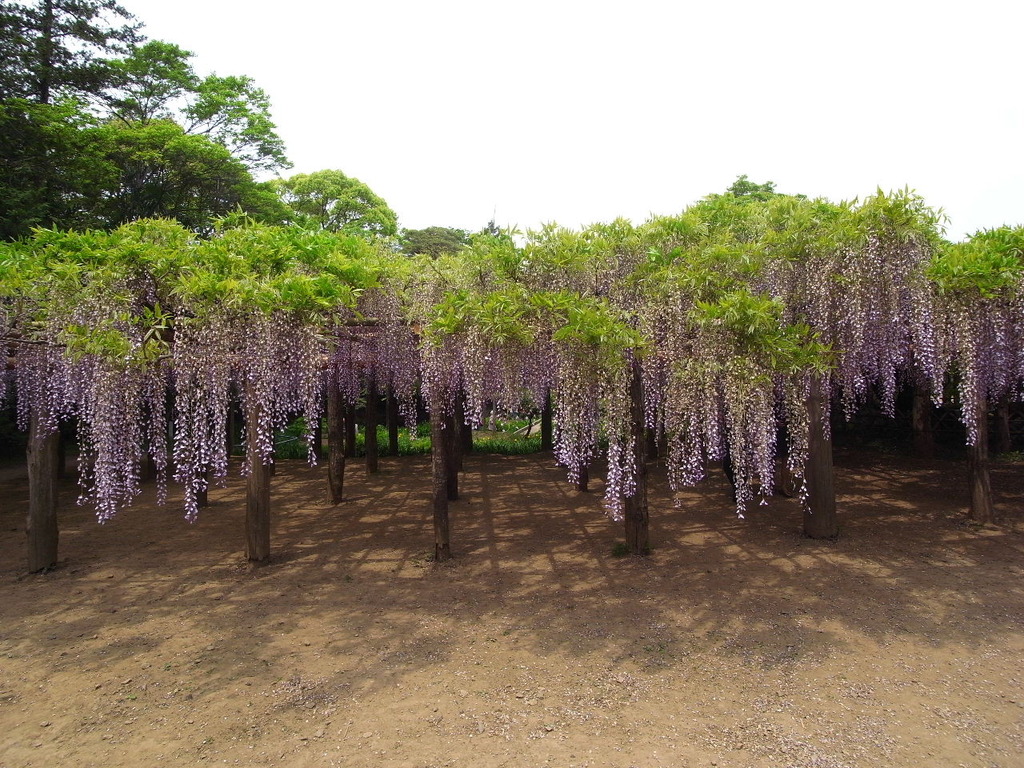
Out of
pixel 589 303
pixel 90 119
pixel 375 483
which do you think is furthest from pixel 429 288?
pixel 90 119

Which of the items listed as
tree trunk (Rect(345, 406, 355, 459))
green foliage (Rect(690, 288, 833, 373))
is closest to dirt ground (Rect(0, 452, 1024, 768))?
green foliage (Rect(690, 288, 833, 373))

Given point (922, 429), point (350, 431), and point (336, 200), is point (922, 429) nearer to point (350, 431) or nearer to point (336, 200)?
point (350, 431)

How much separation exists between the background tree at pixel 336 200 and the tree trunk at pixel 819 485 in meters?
19.9

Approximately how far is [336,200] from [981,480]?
75.5 feet

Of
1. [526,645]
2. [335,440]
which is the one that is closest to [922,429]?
[526,645]

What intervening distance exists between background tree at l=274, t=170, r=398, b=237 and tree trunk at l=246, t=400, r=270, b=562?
1805cm

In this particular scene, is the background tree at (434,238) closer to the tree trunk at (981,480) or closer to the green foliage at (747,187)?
the green foliage at (747,187)

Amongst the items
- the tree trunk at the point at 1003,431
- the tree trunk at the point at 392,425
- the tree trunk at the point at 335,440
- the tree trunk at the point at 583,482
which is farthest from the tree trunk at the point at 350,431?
the tree trunk at the point at 1003,431

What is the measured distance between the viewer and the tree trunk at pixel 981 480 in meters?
8.58

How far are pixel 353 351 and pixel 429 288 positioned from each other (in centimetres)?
305

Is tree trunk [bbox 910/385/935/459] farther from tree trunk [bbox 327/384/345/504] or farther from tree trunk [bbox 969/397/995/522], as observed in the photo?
tree trunk [bbox 327/384/345/504]

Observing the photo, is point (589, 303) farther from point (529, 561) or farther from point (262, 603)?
point (262, 603)

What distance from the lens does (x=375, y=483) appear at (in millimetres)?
13359

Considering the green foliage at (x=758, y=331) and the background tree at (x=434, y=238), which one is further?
the background tree at (x=434, y=238)
